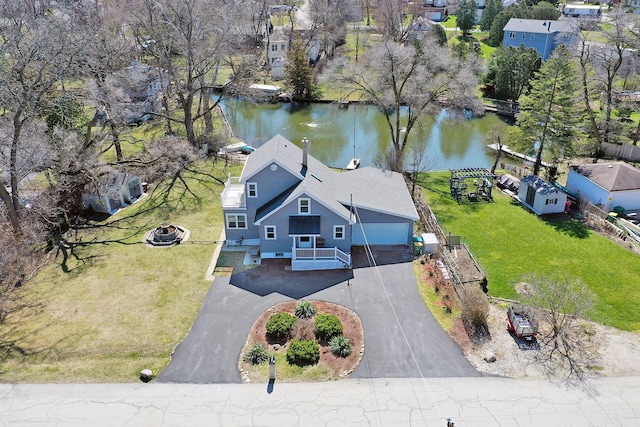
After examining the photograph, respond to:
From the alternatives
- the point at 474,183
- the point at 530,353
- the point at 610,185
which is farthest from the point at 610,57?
the point at 530,353

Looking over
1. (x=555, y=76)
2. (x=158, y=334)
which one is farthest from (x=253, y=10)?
(x=158, y=334)

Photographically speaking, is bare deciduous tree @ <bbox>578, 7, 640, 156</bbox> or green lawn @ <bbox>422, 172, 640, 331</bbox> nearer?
green lawn @ <bbox>422, 172, 640, 331</bbox>

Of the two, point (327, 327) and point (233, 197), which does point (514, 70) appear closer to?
point (233, 197)

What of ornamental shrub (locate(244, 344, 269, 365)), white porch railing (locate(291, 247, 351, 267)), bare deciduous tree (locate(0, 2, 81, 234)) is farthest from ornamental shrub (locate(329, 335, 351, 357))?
bare deciduous tree (locate(0, 2, 81, 234))

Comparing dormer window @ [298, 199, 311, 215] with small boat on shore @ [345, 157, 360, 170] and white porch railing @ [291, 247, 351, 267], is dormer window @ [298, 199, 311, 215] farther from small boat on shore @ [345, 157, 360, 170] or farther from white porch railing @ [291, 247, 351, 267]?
small boat on shore @ [345, 157, 360, 170]

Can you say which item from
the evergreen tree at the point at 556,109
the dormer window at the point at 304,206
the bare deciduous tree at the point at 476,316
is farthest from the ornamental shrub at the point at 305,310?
the evergreen tree at the point at 556,109

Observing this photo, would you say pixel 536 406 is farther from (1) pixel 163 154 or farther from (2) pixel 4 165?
(1) pixel 163 154

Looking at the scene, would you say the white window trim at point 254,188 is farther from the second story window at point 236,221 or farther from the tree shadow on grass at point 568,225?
the tree shadow on grass at point 568,225
